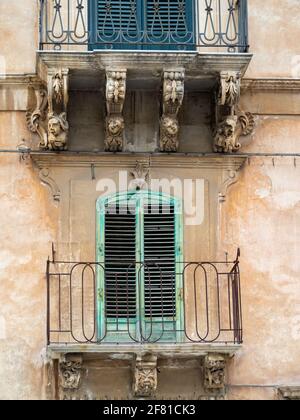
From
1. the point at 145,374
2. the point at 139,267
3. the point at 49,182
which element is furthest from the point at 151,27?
the point at 145,374

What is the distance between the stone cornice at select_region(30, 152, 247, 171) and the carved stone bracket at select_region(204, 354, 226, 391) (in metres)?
2.28

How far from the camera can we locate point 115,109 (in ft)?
46.4

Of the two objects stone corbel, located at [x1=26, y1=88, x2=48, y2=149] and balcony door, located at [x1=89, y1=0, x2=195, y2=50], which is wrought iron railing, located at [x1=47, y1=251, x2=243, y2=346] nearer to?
stone corbel, located at [x1=26, y1=88, x2=48, y2=149]

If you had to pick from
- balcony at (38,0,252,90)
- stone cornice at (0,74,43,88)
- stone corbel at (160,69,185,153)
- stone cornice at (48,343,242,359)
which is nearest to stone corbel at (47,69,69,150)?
balcony at (38,0,252,90)

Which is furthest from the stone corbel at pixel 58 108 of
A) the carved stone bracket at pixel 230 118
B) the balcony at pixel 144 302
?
the carved stone bracket at pixel 230 118

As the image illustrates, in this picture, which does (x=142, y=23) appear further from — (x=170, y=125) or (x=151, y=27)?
(x=170, y=125)

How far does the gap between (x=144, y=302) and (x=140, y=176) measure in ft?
4.78

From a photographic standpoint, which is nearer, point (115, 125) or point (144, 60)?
point (144, 60)

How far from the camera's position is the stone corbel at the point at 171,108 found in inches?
550

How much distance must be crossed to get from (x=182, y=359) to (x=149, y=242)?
1.40m

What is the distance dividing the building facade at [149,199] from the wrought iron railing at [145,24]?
2cm

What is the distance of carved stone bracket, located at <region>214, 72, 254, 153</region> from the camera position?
14.0 metres

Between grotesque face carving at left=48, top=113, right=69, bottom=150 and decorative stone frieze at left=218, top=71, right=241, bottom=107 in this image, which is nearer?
decorative stone frieze at left=218, top=71, right=241, bottom=107
